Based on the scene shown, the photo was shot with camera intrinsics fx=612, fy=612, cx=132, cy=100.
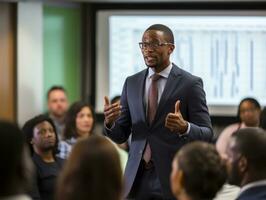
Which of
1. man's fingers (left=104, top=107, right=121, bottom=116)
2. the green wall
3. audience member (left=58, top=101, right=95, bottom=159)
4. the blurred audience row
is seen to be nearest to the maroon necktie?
man's fingers (left=104, top=107, right=121, bottom=116)

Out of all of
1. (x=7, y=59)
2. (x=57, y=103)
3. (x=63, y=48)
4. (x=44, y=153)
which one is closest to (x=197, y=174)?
(x=44, y=153)

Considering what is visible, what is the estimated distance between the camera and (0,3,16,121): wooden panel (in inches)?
256

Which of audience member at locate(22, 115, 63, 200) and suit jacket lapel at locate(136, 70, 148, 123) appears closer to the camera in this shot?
suit jacket lapel at locate(136, 70, 148, 123)

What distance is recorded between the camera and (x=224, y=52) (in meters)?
6.76

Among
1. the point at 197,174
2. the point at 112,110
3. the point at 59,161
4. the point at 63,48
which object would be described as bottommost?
the point at 59,161

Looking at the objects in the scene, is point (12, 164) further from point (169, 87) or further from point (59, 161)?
point (59, 161)

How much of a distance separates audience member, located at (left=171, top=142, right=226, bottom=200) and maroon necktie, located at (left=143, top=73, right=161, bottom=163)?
1.02m

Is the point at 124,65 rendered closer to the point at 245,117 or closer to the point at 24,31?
the point at 24,31

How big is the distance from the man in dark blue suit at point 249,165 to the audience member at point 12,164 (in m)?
0.87

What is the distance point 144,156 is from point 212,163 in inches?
42.4

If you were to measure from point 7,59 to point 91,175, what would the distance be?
16.0 ft

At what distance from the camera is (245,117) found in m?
5.88

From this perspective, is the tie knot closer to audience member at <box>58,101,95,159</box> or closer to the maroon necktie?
the maroon necktie

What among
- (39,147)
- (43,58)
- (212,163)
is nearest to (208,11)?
(43,58)
